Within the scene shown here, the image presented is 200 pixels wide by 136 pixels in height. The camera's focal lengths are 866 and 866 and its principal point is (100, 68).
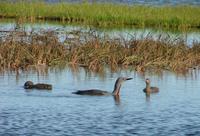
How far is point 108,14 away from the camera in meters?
39.0

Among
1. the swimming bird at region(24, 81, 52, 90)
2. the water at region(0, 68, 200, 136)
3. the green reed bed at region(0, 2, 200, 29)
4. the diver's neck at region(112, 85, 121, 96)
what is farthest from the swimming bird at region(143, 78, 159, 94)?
the green reed bed at region(0, 2, 200, 29)

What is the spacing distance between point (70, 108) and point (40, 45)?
609 centimetres

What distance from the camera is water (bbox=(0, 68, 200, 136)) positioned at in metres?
14.7

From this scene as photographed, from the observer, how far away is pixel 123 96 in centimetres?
1825

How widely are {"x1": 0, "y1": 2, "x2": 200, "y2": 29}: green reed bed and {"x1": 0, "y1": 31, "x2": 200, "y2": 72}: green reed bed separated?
505 inches

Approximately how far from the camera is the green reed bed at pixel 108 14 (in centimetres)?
3788

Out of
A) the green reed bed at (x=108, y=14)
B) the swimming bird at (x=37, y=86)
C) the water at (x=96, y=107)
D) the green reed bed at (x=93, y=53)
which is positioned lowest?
the water at (x=96, y=107)

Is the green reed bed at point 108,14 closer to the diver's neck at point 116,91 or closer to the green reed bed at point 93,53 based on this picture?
the green reed bed at point 93,53

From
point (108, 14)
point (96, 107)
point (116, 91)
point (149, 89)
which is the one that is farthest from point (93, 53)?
point (108, 14)

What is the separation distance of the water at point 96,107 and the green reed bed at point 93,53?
0.93m

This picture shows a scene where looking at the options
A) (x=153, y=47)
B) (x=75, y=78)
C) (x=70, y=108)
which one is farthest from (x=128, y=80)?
(x=70, y=108)

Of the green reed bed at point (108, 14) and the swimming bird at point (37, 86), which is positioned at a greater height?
the green reed bed at point (108, 14)

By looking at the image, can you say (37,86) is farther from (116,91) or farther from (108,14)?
(108,14)

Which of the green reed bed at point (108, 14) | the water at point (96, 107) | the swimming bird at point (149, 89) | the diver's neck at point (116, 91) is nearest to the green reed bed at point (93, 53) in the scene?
the water at point (96, 107)
